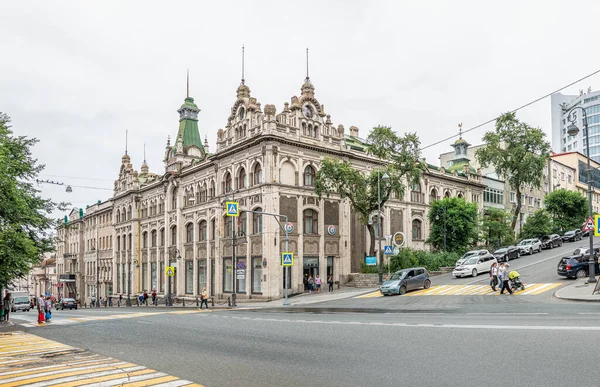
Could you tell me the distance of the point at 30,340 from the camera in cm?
1883

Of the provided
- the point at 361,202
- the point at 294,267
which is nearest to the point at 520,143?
the point at 361,202

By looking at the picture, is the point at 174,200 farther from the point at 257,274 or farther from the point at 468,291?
the point at 468,291

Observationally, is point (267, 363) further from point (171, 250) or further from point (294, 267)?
point (171, 250)

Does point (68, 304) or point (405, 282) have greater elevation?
point (405, 282)

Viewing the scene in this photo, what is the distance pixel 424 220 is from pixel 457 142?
23.1 metres

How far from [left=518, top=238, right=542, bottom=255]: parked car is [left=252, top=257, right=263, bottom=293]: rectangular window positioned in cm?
2740

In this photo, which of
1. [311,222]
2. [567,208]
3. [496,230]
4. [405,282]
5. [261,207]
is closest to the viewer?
[405,282]

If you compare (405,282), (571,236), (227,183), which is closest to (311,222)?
(227,183)

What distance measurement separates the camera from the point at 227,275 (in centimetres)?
4797

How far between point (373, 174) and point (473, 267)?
11.1 m

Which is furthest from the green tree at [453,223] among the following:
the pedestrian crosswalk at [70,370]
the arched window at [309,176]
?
the pedestrian crosswalk at [70,370]

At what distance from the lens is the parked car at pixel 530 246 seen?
2083 inches

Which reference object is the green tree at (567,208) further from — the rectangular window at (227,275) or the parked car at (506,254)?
the rectangular window at (227,275)

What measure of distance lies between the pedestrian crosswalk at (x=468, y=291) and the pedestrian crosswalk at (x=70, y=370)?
2214 centimetres
